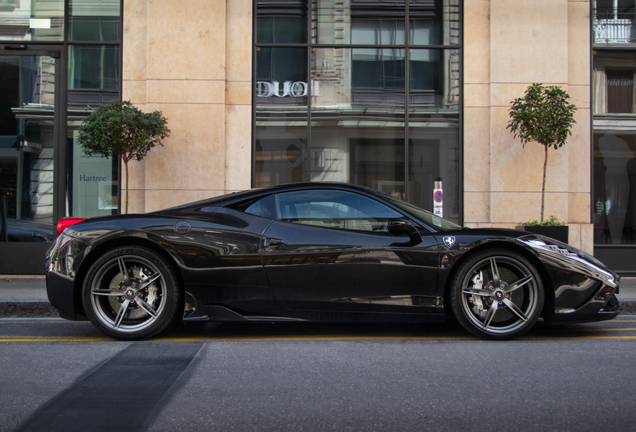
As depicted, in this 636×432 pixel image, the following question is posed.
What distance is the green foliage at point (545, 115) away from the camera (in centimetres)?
811

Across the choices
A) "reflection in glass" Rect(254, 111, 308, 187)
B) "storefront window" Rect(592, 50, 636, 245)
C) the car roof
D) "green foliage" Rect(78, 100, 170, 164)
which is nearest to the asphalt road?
the car roof

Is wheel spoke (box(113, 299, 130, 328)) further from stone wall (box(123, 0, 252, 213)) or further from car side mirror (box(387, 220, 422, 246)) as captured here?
stone wall (box(123, 0, 252, 213))

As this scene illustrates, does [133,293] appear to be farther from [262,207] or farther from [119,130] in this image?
[119,130]

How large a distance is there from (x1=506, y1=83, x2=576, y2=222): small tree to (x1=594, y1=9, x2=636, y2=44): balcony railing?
209 centimetres

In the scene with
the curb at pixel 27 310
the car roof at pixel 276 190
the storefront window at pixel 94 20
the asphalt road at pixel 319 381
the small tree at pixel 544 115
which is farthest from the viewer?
the storefront window at pixel 94 20

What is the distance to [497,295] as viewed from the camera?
4.17 metres

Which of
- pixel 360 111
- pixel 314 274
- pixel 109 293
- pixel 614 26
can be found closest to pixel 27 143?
pixel 360 111

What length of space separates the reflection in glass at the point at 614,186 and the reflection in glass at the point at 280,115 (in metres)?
5.21

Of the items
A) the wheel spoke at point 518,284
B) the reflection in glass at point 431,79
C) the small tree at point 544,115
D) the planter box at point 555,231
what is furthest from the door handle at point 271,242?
the reflection in glass at point 431,79

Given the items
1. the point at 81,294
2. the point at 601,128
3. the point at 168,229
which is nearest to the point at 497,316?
the point at 168,229

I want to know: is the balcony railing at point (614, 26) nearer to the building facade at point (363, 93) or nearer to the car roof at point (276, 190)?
the building facade at point (363, 93)

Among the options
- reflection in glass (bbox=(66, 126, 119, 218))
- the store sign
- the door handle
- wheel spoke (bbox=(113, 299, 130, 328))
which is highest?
the store sign

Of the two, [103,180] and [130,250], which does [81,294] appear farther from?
[103,180]

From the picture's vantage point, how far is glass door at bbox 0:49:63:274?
917 centimetres
